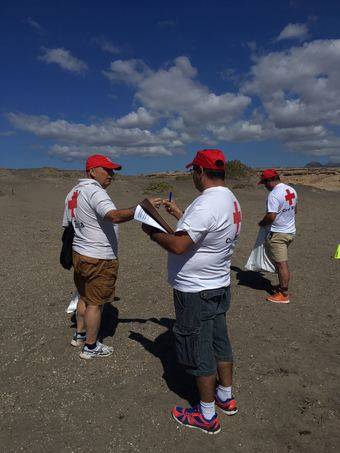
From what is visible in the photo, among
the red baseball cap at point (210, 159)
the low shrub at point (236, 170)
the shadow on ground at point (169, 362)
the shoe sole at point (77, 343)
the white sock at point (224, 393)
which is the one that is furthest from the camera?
the low shrub at point (236, 170)

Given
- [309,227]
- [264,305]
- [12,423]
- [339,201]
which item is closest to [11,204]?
[309,227]

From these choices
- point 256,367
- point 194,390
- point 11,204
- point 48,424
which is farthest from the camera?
point 11,204

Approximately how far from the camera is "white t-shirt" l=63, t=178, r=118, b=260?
3.84 metres

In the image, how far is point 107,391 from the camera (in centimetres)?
381

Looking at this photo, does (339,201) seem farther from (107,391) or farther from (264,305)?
(107,391)

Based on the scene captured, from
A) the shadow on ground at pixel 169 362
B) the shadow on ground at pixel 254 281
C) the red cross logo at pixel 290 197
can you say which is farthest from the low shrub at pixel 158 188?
the shadow on ground at pixel 169 362

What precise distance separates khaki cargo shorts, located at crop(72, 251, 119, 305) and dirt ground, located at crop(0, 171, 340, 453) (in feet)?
2.57

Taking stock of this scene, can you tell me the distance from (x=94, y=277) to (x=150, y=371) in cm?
115

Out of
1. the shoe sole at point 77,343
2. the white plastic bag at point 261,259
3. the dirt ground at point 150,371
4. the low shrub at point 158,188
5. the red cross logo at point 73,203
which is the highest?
the red cross logo at point 73,203

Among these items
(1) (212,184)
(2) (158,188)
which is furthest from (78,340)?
(2) (158,188)

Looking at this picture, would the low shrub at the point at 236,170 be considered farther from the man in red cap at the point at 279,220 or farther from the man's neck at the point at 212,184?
the man's neck at the point at 212,184

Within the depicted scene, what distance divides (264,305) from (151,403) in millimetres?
3029

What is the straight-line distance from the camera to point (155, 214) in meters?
3.01

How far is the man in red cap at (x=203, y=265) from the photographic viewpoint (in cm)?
280
